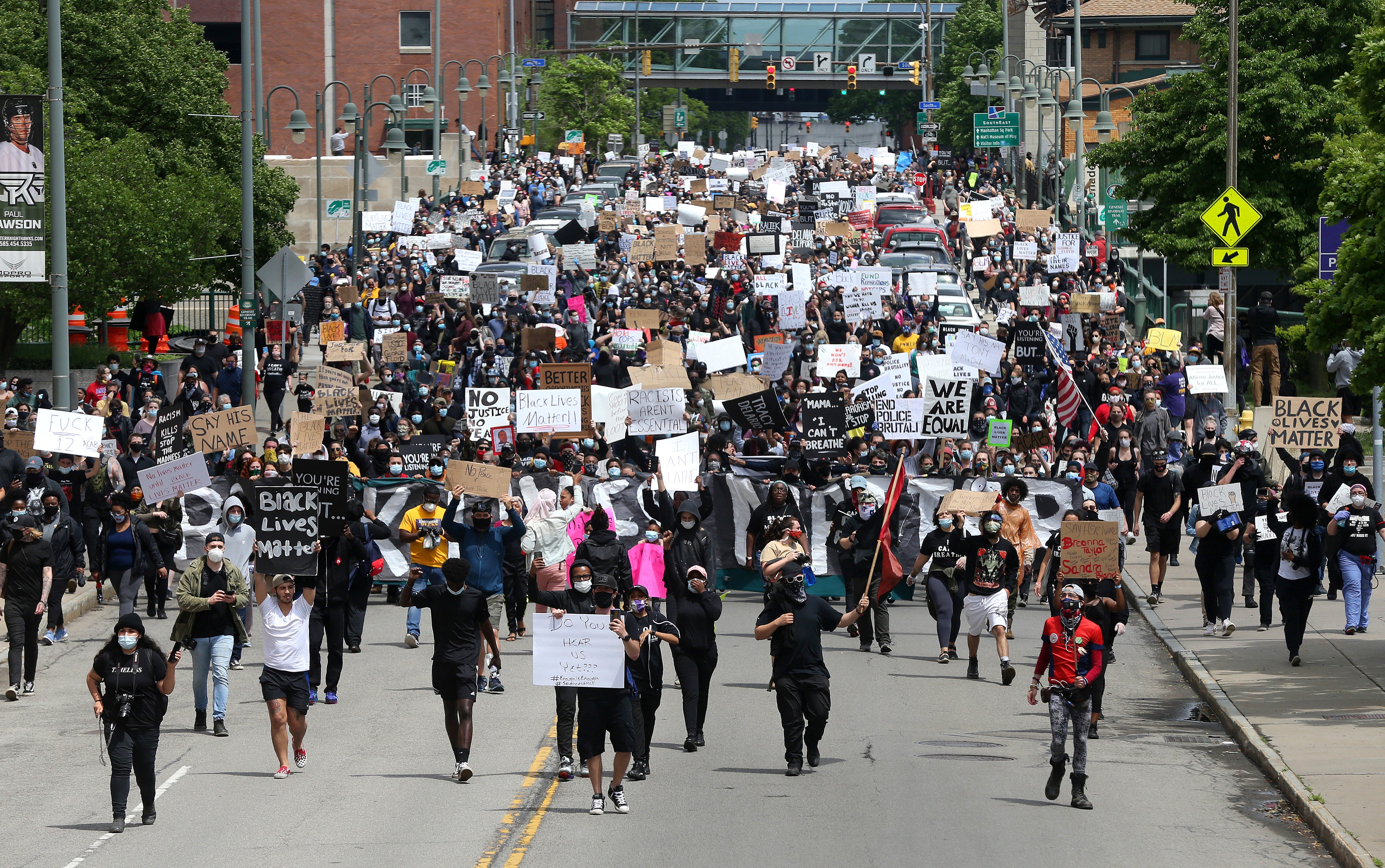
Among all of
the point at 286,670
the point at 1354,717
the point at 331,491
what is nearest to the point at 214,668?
the point at 286,670

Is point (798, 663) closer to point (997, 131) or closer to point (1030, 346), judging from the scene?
point (1030, 346)

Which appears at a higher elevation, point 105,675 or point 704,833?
point 105,675

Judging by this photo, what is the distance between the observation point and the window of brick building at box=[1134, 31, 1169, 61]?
3349 inches

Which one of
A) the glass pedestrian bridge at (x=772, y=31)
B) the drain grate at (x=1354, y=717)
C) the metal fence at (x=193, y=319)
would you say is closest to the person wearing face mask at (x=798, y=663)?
the drain grate at (x=1354, y=717)

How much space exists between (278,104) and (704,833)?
82082 millimetres

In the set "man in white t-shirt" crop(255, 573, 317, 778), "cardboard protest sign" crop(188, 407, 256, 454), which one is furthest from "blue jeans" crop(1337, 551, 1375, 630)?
"cardboard protest sign" crop(188, 407, 256, 454)

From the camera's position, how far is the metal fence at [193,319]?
37625mm

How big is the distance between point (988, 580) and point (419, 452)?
8.76 metres

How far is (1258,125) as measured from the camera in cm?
3344

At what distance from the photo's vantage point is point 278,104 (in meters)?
88.9

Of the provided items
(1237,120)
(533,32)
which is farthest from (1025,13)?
(1237,120)

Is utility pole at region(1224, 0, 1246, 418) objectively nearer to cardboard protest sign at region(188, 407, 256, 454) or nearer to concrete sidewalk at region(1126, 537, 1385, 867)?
concrete sidewalk at region(1126, 537, 1385, 867)

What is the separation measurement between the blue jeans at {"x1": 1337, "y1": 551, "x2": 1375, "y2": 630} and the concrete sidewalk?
0.18 meters

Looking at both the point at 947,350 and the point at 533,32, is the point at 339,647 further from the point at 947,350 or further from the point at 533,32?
the point at 533,32
